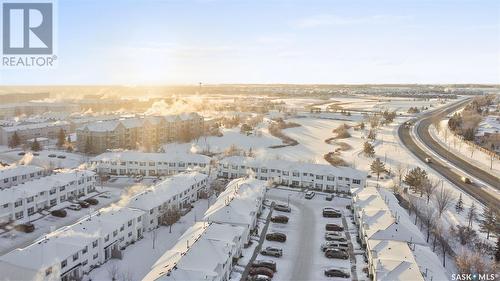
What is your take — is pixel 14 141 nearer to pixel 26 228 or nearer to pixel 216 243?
pixel 26 228

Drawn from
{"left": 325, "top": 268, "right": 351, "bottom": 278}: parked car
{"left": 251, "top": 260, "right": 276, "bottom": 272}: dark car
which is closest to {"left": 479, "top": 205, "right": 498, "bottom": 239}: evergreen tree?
{"left": 325, "top": 268, "right": 351, "bottom": 278}: parked car

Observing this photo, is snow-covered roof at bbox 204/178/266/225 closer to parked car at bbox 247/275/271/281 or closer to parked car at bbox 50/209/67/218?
parked car at bbox 247/275/271/281

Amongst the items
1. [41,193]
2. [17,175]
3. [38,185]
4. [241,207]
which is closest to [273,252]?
[241,207]

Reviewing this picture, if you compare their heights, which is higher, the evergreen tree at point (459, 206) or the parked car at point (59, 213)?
the evergreen tree at point (459, 206)

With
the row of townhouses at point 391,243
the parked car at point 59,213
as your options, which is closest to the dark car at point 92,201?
the parked car at point 59,213

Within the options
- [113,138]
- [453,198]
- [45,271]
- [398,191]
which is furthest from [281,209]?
[113,138]

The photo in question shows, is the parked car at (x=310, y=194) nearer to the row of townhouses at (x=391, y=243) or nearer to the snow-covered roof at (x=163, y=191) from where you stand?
the row of townhouses at (x=391, y=243)
